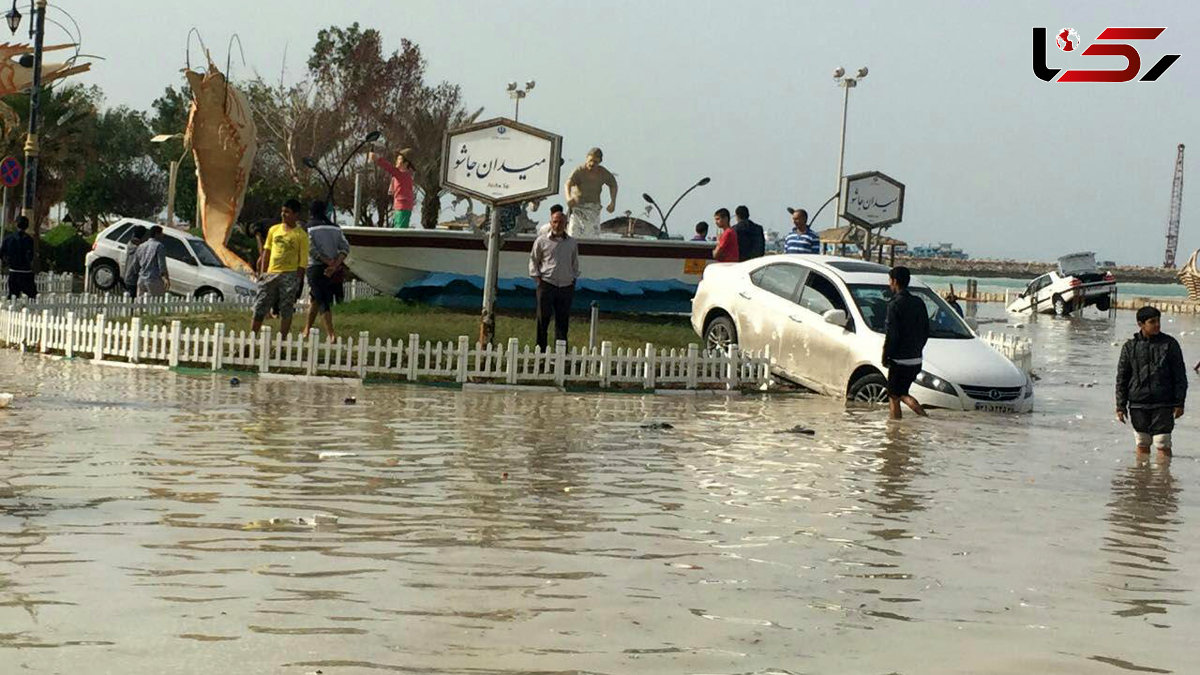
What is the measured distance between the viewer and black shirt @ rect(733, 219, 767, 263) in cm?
2455

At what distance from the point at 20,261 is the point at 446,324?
27.0 ft

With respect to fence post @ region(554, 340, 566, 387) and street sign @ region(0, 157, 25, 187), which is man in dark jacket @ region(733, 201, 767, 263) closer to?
fence post @ region(554, 340, 566, 387)

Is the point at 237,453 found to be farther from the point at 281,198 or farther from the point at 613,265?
the point at 281,198

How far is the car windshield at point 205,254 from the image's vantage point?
33.5 metres

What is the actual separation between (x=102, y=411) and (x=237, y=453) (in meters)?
3.18

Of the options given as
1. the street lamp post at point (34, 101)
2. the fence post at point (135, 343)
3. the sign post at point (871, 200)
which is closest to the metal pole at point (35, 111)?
the street lamp post at point (34, 101)

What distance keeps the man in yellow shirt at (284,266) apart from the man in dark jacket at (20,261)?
8.48 meters

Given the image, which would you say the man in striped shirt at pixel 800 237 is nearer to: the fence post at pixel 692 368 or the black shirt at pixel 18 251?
the fence post at pixel 692 368

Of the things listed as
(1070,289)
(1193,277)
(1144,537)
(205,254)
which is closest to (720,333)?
(1144,537)

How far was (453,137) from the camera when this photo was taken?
21.4 meters

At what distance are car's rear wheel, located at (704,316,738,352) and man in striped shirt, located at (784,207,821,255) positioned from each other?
3.23m

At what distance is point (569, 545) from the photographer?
895cm

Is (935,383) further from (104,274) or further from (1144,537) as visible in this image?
(104,274)

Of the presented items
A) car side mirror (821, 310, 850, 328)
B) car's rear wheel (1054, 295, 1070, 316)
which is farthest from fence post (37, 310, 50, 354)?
car's rear wheel (1054, 295, 1070, 316)
